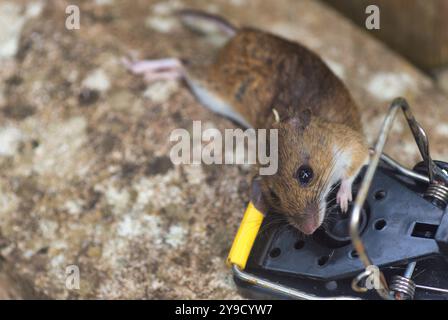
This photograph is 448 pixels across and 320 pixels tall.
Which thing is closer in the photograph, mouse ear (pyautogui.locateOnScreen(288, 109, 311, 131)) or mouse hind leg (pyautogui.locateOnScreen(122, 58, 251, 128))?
mouse ear (pyautogui.locateOnScreen(288, 109, 311, 131))

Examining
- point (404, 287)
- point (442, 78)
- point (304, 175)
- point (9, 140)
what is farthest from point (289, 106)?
point (9, 140)

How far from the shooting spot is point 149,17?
3.66m

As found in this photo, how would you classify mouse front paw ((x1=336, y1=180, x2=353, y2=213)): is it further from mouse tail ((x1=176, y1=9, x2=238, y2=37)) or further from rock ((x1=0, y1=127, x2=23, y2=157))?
rock ((x1=0, y1=127, x2=23, y2=157))

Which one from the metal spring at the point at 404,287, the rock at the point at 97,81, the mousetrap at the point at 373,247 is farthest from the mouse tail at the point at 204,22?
the metal spring at the point at 404,287

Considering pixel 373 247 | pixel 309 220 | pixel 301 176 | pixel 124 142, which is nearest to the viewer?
pixel 373 247

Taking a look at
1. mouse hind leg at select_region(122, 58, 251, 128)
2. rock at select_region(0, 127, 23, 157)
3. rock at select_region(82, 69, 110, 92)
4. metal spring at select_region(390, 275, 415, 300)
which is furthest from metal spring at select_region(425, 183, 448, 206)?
rock at select_region(0, 127, 23, 157)

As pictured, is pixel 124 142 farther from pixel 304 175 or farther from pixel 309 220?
pixel 309 220

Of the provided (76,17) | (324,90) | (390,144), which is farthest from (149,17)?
(390,144)

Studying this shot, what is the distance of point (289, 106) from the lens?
276 centimetres

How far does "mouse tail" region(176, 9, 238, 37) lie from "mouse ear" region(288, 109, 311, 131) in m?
1.15

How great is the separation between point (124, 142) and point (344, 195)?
44.6 inches

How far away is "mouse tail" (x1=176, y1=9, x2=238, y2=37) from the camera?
353 cm

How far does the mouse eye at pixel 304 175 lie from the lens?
2.39 m
